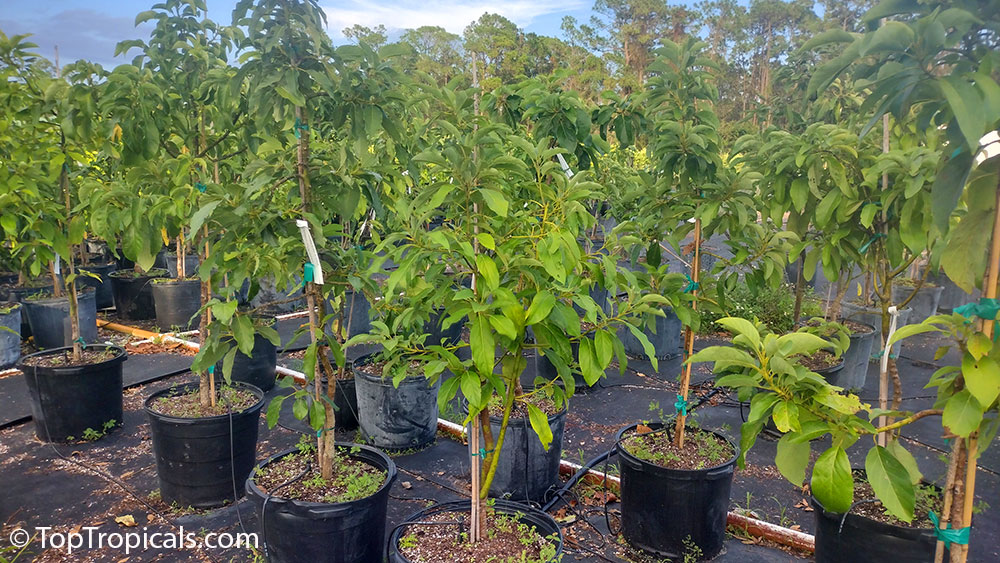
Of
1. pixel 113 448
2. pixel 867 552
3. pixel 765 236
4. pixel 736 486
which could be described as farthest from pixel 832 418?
pixel 113 448

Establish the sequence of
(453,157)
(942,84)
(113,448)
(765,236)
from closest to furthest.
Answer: (942,84), (453,157), (765,236), (113,448)

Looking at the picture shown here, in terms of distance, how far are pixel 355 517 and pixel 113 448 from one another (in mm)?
2215

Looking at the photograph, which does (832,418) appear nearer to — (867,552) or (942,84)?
(942,84)

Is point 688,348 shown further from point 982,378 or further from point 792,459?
point 982,378

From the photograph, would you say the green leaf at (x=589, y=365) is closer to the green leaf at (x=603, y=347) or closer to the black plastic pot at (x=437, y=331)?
the green leaf at (x=603, y=347)

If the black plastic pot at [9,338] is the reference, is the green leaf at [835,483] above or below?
above

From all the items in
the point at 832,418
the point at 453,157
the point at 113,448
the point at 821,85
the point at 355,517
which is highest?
the point at 821,85

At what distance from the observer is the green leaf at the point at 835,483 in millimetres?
1326

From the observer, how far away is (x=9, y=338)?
5.07m

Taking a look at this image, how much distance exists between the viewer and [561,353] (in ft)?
6.50

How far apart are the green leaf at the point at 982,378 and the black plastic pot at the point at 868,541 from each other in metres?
1.04

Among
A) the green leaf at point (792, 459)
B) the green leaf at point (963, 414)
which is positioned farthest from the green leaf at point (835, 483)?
the green leaf at point (963, 414)

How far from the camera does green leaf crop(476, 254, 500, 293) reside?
5.85 ft

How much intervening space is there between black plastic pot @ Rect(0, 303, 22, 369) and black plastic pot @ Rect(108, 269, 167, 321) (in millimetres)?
1234
